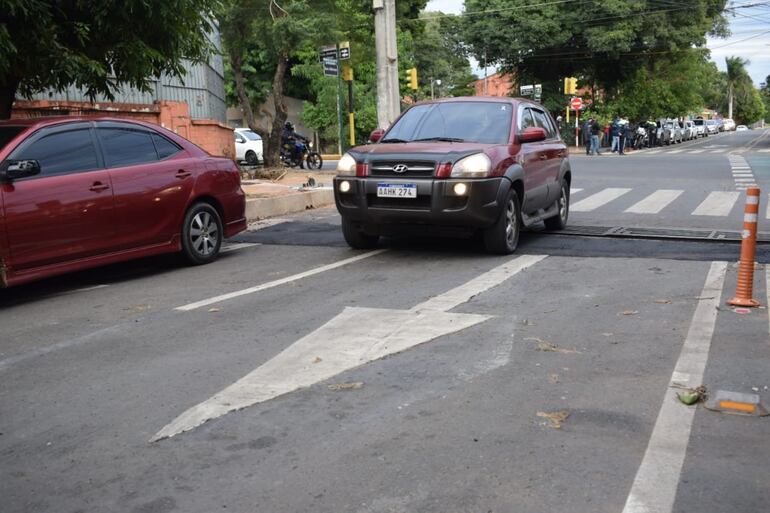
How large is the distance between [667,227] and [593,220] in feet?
4.16

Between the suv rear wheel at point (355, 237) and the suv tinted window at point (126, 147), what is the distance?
7.52 ft

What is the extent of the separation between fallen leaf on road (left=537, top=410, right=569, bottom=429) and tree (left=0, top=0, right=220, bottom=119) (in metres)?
6.38

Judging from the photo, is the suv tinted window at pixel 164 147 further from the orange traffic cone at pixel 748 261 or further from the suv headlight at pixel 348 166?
the orange traffic cone at pixel 748 261

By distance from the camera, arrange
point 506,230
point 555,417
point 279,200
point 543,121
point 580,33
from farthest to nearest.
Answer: point 580,33
point 279,200
point 543,121
point 506,230
point 555,417

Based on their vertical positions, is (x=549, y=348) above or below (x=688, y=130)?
below

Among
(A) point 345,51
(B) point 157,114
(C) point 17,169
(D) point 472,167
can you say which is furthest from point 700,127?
(C) point 17,169

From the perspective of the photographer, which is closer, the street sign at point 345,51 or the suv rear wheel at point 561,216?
the suv rear wheel at point 561,216

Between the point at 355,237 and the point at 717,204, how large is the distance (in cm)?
779

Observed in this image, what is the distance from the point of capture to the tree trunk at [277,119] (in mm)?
24109

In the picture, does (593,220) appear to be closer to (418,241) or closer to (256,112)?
(418,241)

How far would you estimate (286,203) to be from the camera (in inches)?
571

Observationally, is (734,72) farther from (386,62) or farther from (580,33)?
(386,62)

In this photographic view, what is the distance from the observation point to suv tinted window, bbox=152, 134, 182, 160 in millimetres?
8969

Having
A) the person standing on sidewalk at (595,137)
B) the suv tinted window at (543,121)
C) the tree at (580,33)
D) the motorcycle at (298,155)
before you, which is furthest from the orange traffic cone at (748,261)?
the tree at (580,33)
